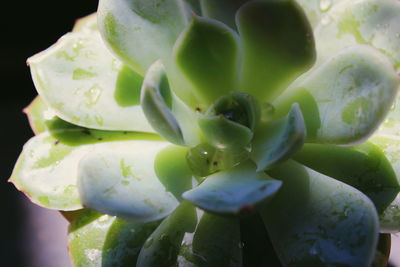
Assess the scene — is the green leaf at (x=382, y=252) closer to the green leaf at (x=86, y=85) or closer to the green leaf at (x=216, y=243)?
the green leaf at (x=216, y=243)

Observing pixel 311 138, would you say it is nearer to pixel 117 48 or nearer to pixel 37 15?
pixel 117 48

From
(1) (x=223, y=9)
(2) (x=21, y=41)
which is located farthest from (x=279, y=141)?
(2) (x=21, y=41)

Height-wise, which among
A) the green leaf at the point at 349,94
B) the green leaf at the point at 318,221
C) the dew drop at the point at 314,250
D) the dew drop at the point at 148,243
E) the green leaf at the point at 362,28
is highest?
the green leaf at the point at 362,28

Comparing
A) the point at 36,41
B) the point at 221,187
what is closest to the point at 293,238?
the point at 221,187

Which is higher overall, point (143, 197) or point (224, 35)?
point (224, 35)

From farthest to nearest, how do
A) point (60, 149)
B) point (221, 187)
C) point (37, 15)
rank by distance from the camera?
1. point (37, 15)
2. point (60, 149)
3. point (221, 187)

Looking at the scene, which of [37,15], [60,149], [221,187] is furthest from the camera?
[37,15]

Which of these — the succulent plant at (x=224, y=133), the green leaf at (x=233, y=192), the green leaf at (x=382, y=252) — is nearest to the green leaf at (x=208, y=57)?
the succulent plant at (x=224, y=133)

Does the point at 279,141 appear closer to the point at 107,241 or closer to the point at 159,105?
the point at 159,105

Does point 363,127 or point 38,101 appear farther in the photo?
point 38,101
